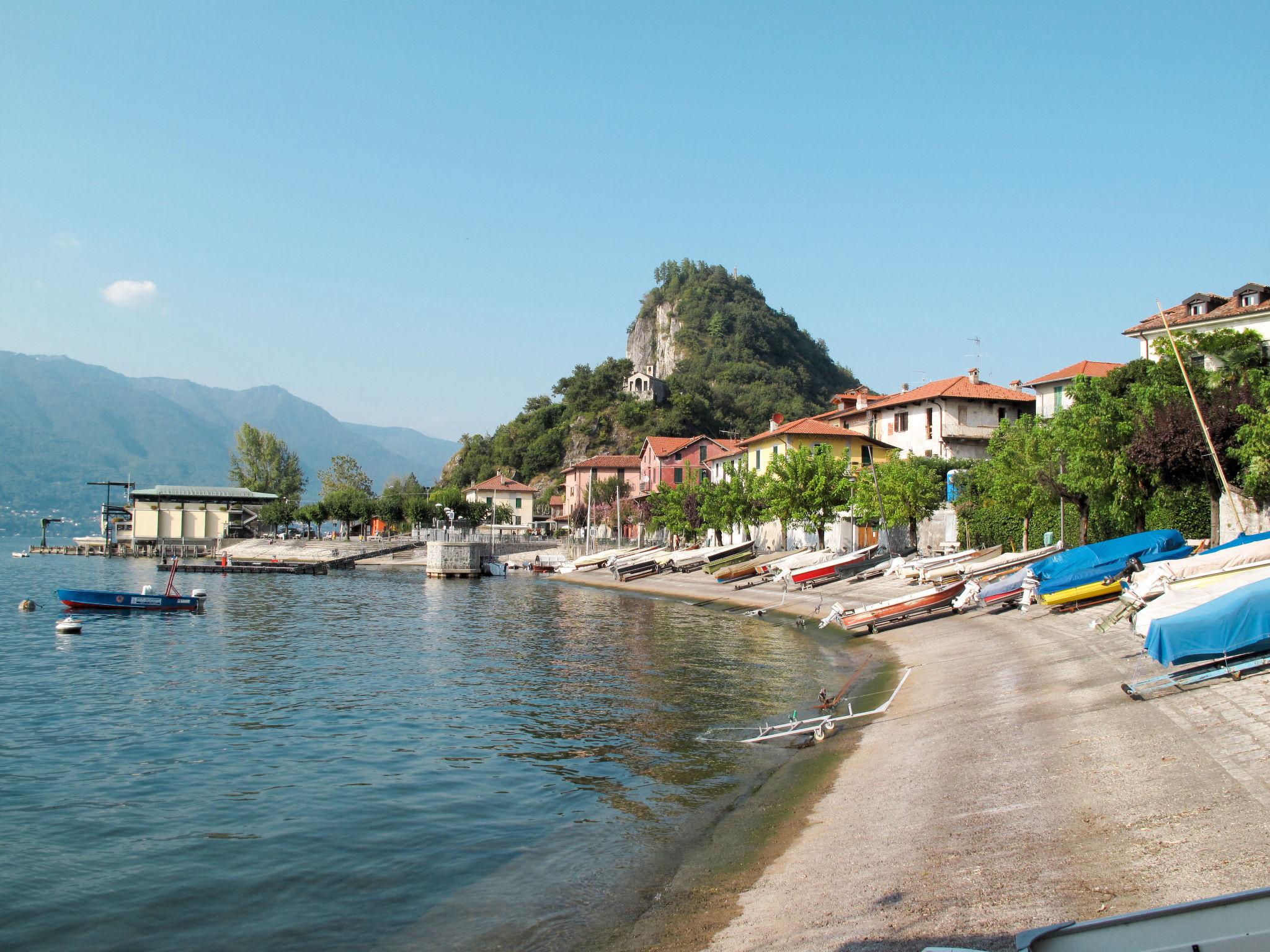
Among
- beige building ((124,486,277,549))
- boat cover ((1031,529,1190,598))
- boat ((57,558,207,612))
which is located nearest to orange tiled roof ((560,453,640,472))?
beige building ((124,486,277,549))

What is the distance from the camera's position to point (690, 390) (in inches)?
5664

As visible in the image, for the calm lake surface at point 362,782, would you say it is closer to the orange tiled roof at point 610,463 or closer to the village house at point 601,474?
the village house at point 601,474

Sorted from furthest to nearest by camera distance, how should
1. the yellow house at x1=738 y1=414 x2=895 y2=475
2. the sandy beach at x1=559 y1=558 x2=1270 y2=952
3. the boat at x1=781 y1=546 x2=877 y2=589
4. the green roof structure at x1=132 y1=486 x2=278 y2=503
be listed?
the green roof structure at x1=132 y1=486 x2=278 y2=503
the yellow house at x1=738 y1=414 x2=895 y2=475
the boat at x1=781 y1=546 x2=877 y2=589
the sandy beach at x1=559 y1=558 x2=1270 y2=952

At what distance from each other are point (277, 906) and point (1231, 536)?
33866 mm

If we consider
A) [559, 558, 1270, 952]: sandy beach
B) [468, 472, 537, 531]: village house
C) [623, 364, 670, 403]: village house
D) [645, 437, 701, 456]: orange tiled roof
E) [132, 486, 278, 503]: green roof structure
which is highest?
[623, 364, 670, 403]: village house

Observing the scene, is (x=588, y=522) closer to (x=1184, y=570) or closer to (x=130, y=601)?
(x=130, y=601)

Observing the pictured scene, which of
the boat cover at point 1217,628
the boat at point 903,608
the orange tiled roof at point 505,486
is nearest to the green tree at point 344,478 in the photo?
the orange tiled roof at point 505,486

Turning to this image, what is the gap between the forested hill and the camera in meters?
136

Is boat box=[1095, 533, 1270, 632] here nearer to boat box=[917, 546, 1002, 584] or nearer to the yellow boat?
the yellow boat

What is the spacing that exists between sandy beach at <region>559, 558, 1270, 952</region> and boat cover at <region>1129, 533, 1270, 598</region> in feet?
12.7

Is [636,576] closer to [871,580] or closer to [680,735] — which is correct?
[871,580]

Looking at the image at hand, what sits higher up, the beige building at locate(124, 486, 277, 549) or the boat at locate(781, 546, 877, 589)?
the beige building at locate(124, 486, 277, 549)

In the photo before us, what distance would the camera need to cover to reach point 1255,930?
5.22 meters

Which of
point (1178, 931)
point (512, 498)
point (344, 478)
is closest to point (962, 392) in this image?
point (1178, 931)
